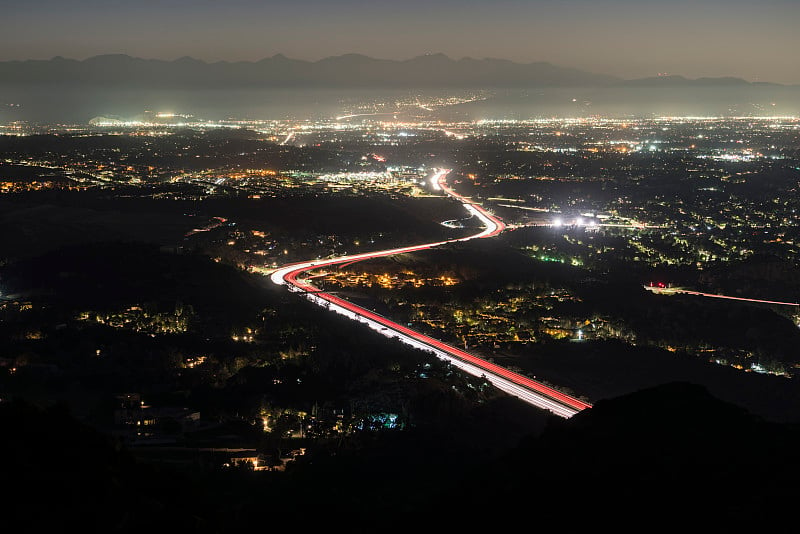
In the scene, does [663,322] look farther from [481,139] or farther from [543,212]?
[481,139]

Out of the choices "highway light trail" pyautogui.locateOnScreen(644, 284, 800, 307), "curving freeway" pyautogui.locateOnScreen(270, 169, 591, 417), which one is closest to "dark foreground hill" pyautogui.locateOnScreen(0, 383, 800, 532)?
"curving freeway" pyautogui.locateOnScreen(270, 169, 591, 417)

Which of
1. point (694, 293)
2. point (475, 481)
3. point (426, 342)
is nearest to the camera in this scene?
point (475, 481)

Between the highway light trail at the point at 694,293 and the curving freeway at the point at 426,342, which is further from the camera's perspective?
the highway light trail at the point at 694,293

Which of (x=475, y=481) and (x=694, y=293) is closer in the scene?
(x=475, y=481)

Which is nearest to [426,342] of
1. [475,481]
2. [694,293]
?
[475,481]

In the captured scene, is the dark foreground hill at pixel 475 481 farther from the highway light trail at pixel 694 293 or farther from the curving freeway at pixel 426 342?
the highway light trail at pixel 694 293

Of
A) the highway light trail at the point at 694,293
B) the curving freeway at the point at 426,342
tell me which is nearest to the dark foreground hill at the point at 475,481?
the curving freeway at the point at 426,342

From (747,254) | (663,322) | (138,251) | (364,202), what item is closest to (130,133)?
(364,202)

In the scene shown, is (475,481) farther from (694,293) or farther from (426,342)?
(694,293)
